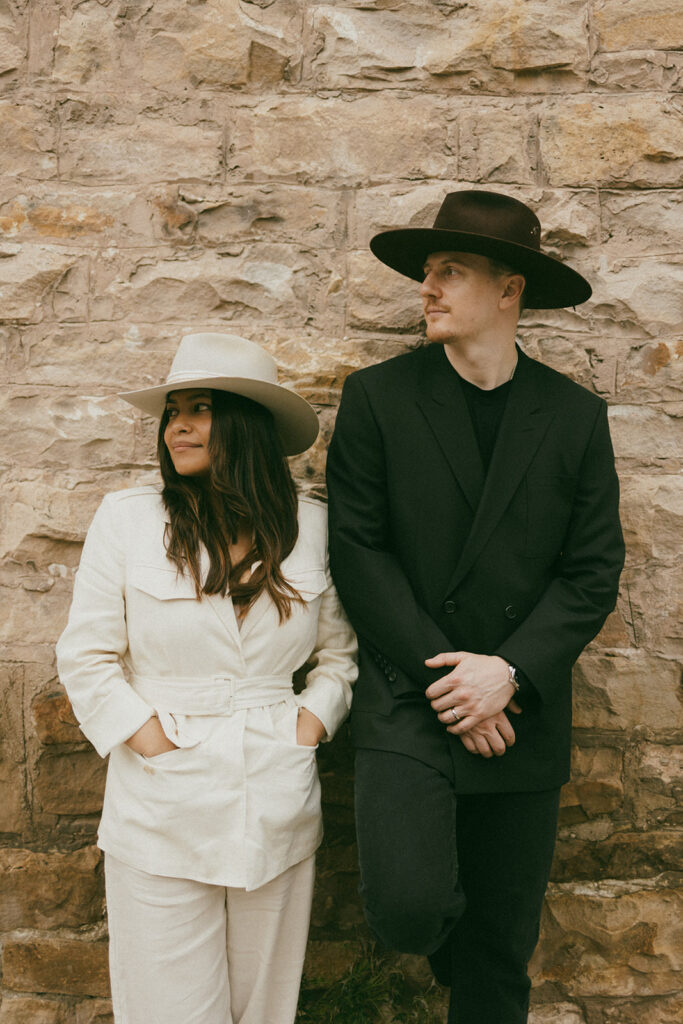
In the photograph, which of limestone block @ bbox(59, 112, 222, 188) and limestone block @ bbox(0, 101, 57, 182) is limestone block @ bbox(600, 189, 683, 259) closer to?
limestone block @ bbox(59, 112, 222, 188)

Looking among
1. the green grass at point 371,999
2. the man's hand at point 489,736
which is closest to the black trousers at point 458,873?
the man's hand at point 489,736

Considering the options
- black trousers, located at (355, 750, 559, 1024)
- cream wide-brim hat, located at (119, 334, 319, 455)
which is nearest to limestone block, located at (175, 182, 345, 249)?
cream wide-brim hat, located at (119, 334, 319, 455)

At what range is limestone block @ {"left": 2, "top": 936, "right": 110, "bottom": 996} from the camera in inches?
108

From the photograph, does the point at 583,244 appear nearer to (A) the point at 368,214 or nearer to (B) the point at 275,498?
(A) the point at 368,214

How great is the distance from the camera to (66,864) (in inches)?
108

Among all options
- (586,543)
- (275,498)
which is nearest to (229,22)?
(275,498)

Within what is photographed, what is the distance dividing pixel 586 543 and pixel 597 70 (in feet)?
5.41

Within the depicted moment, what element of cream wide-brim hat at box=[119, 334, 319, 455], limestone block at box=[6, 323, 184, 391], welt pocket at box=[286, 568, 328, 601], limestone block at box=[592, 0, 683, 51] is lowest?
welt pocket at box=[286, 568, 328, 601]

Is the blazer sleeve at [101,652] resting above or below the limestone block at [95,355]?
below

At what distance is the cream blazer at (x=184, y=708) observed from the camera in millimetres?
2039

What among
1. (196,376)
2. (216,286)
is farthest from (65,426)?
(196,376)

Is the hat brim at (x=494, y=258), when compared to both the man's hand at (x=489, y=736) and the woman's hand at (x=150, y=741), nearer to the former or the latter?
the man's hand at (x=489, y=736)

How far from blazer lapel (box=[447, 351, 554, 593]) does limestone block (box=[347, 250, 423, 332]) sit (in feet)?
1.95

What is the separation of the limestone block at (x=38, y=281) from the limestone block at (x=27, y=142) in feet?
0.80
